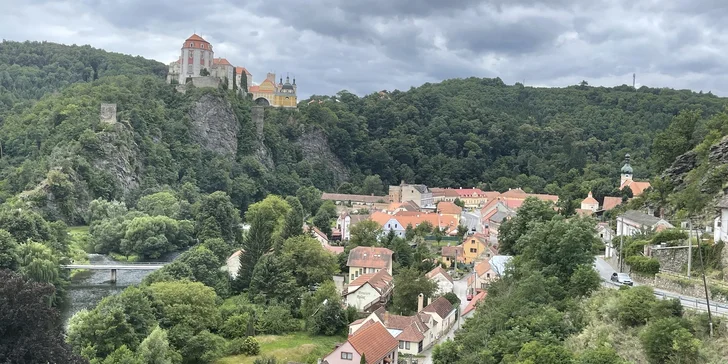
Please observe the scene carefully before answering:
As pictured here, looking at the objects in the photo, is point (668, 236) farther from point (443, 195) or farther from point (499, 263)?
point (443, 195)

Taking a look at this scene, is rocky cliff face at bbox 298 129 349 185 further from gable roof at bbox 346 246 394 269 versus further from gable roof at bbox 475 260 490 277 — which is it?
gable roof at bbox 475 260 490 277

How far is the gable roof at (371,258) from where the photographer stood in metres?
52.5

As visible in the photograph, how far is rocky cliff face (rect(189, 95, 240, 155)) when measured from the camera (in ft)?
361

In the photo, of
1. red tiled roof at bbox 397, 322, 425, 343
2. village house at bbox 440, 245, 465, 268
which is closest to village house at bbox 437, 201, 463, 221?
village house at bbox 440, 245, 465, 268

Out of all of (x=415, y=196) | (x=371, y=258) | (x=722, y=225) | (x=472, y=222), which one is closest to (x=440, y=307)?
(x=371, y=258)

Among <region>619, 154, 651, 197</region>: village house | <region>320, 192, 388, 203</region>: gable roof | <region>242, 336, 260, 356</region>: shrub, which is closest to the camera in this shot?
<region>242, 336, 260, 356</region>: shrub

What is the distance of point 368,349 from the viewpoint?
34.0 meters

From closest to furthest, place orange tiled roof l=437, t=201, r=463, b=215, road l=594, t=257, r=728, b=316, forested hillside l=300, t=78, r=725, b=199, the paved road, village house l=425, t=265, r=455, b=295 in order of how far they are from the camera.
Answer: road l=594, t=257, r=728, b=316 < village house l=425, t=265, r=455, b=295 < the paved road < orange tiled roof l=437, t=201, r=463, b=215 < forested hillside l=300, t=78, r=725, b=199

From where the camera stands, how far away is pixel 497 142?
447ft

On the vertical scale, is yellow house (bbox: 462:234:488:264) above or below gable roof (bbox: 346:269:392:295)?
above

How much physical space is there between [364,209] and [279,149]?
29927 millimetres

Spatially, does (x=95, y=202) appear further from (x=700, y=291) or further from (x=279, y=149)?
(x=700, y=291)

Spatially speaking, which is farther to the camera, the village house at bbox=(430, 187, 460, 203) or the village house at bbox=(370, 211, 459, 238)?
the village house at bbox=(430, 187, 460, 203)

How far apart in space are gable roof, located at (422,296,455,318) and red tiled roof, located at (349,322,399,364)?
17.7 ft
